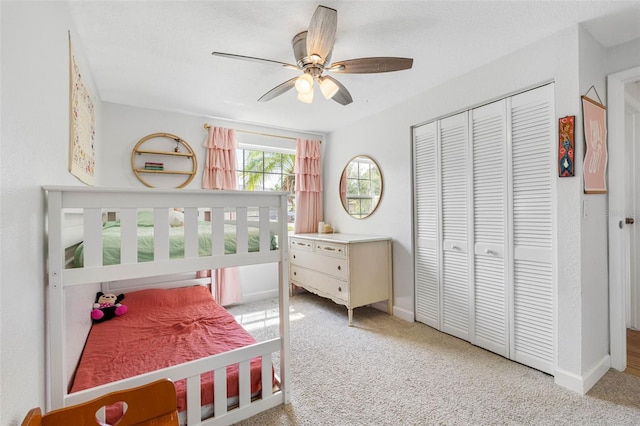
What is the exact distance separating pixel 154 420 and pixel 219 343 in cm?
80

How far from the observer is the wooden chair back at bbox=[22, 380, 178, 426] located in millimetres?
930

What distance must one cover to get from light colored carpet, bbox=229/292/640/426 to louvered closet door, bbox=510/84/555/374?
0.22 metres

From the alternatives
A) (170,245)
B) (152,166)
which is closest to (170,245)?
(170,245)

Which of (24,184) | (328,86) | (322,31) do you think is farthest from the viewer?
(328,86)

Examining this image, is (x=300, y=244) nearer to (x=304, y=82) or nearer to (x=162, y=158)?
(x=162, y=158)

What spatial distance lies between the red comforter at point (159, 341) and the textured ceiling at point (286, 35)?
6.46 feet

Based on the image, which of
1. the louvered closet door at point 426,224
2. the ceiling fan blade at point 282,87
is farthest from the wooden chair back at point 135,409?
the louvered closet door at point 426,224

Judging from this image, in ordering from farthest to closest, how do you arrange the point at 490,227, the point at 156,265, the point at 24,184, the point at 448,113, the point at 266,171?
1. the point at 266,171
2. the point at 448,113
3. the point at 490,227
4. the point at 156,265
5. the point at 24,184

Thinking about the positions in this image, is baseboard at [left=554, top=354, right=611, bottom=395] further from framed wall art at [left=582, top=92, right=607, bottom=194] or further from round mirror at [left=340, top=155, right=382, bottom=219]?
round mirror at [left=340, top=155, right=382, bottom=219]

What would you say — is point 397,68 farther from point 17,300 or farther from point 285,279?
point 17,300

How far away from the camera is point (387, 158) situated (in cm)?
329

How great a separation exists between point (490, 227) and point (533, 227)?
302 millimetres

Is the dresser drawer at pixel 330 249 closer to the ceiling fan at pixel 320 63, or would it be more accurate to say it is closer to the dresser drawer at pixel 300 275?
the dresser drawer at pixel 300 275

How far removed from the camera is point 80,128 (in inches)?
A: 76.7
